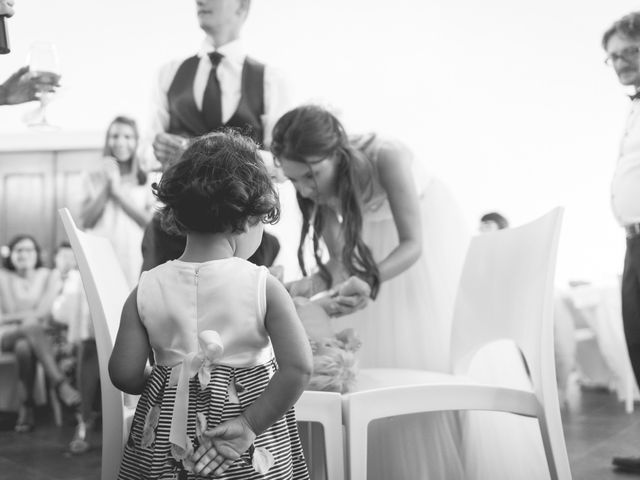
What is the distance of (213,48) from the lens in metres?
2.93

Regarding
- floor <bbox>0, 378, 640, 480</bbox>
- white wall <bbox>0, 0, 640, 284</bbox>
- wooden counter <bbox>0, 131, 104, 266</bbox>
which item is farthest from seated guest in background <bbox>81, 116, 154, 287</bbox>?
wooden counter <bbox>0, 131, 104, 266</bbox>

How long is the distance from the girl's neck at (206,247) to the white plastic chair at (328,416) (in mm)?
317

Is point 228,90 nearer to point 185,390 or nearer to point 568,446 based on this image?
point 568,446

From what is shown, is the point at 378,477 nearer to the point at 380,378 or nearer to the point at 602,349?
the point at 380,378

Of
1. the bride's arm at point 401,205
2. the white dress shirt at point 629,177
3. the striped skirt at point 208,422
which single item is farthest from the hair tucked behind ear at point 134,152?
the striped skirt at point 208,422

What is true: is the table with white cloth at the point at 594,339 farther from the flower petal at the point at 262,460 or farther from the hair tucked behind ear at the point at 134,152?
the flower petal at the point at 262,460

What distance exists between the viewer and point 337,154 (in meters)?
1.55

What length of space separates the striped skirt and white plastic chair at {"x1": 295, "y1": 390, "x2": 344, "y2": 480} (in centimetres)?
18

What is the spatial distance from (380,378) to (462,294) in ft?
1.01

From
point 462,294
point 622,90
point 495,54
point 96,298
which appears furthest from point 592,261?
point 96,298

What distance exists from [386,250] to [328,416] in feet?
2.19

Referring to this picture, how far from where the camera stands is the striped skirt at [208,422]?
2.74 ft

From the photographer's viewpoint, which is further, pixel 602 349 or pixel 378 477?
pixel 602 349

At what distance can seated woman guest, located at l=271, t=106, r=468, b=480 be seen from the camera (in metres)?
1.42
